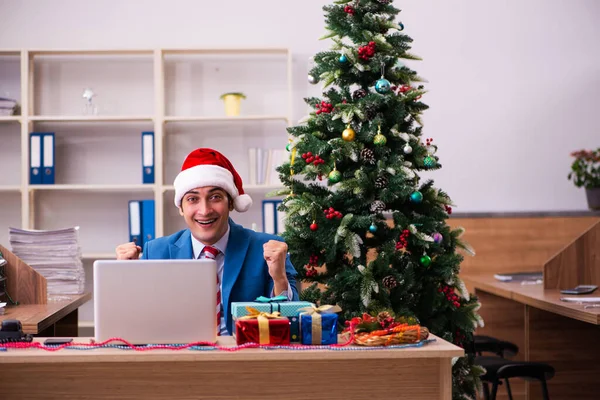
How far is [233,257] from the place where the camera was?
2572 millimetres

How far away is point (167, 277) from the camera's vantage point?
1880 millimetres

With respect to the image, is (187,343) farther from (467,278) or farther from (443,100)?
(443,100)

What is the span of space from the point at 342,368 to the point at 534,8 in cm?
381

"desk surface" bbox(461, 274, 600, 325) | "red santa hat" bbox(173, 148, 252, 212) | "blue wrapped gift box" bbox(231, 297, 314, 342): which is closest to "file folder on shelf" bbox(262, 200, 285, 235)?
"desk surface" bbox(461, 274, 600, 325)

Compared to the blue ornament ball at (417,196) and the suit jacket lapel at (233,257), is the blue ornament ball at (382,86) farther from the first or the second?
the suit jacket lapel at (233,257)

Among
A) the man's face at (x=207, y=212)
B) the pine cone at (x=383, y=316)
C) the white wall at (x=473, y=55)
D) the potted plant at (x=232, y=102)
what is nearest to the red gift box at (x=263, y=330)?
the pine cone at (x=383, y=316)

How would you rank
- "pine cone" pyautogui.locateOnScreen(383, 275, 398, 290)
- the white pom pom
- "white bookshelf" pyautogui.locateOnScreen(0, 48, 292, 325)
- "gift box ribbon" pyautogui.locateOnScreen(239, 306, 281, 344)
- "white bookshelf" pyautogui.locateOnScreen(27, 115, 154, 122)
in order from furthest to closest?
"white bookshelf" pyautogui.locateOnScreen(0, 48, 292, 325), "white bookshelf" pyautogui.locateOnScreen(27, 115, 154, 122), "pine cone" pyautogui.locateOnScreen(383, 275, 398, 290), the white pom pom, "gift box ribbon" pyautogui.locateOnScreen(239, 306, 281, 344)

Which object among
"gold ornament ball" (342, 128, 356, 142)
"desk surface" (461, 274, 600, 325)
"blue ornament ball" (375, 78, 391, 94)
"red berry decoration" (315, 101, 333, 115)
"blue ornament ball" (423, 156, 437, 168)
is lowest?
"desk surface" (461, 274, 600, 325)

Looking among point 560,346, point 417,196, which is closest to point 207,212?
point 417,196

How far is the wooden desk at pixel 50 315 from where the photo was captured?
2589 millimetres

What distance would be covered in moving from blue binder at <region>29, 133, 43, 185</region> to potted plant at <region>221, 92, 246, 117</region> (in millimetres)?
1156

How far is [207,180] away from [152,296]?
786 millimetres

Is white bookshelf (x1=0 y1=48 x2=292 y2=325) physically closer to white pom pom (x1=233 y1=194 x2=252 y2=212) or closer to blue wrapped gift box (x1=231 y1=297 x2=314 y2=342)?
white pom pom (x1=233 y1=194 x2=252 y2=212)

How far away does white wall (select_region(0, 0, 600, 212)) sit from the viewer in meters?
5.03
